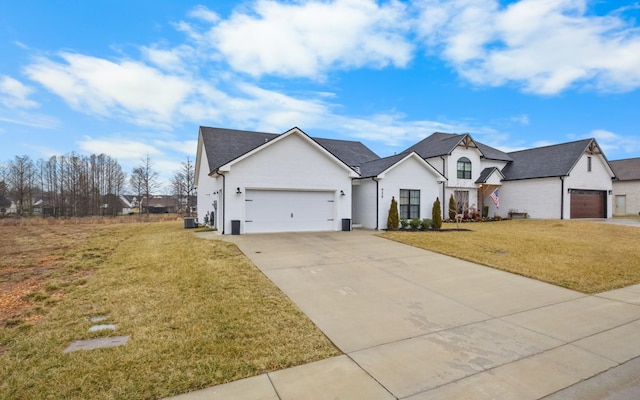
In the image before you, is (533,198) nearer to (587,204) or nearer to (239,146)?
Result: (587,204)

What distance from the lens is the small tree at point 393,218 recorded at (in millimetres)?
16955

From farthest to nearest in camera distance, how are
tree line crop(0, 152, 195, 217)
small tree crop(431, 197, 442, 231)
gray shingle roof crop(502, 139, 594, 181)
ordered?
tree line crop(0, 152, 195, 217) → gray shingle roof crop(502, 139, 594, 181) → small tree crop(431, 197, 442, 231)

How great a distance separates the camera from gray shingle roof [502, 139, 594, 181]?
2369 centimetres

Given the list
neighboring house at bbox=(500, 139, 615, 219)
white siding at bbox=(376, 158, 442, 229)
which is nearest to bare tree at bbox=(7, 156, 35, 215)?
white siding at bbox=(376, 158, 442, 229)

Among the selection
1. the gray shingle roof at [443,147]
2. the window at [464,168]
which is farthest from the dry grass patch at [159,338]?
the window at [464,168]

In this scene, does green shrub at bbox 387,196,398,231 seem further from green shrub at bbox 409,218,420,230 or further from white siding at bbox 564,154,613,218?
white siding at bbox 564,154,613,218

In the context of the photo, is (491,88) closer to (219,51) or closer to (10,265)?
(219,51)

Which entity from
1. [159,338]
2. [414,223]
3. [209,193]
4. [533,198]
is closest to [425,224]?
[414,223]

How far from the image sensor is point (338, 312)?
5527 millimetres

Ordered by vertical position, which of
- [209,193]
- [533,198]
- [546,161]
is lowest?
[533,198]

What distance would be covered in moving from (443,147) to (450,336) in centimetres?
2320

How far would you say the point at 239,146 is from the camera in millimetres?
19703

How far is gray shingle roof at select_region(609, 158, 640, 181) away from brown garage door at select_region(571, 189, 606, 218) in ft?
27.4

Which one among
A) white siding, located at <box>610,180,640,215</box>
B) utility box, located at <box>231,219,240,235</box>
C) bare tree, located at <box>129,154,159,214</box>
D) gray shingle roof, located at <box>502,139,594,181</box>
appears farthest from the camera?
bare tree, located at <box>129,154,159,214</box>
